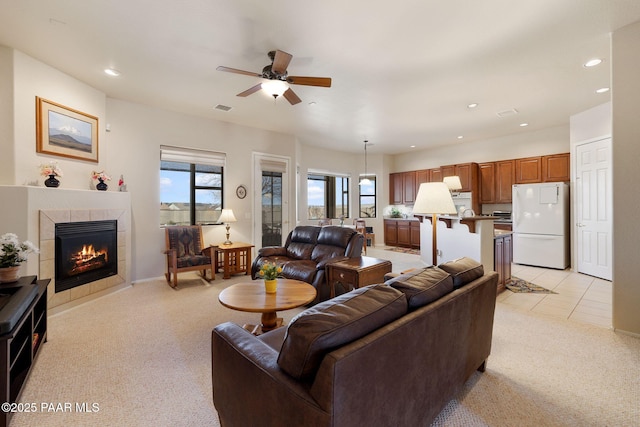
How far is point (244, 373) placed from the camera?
1.20 m

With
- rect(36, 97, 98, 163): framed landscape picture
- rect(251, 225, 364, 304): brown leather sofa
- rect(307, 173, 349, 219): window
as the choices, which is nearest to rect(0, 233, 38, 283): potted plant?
rect(36, 97, 98, 163): framed landscape picture

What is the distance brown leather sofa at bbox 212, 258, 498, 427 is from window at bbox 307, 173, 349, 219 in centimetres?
636

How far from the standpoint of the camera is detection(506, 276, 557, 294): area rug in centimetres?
397

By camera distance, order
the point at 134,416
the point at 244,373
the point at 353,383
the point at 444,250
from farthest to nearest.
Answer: the point at 444,250, the point at 134,416, the point at 244,373, the point at 353,383

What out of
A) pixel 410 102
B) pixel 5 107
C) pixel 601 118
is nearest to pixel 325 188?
pixel 410 102

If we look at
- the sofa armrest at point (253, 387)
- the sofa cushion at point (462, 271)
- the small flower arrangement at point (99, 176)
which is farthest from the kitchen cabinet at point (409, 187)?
the sofa armrest at point (253, 387)

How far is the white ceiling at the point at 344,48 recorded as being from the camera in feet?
7.51

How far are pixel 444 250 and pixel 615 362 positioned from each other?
2.33 m

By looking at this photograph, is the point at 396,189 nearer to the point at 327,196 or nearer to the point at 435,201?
the point at 327,196

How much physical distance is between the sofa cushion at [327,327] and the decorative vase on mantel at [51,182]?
3.80m

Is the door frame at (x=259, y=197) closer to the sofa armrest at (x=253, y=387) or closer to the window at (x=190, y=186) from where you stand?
the window at (x=190, y=186)

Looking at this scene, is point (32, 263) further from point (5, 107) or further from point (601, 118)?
point (601, 118)

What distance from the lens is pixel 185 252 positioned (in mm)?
4492

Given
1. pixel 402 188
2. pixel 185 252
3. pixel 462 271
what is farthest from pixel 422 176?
pixel 462 271
